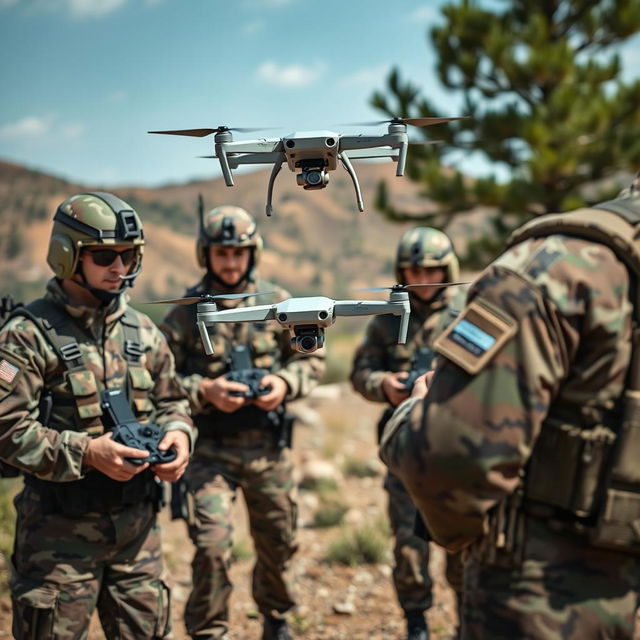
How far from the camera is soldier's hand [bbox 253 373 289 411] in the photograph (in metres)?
4.71

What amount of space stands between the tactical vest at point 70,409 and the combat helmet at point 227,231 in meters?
1.44

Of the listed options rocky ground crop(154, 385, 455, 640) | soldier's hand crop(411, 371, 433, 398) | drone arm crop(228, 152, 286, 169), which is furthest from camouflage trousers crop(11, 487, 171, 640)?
drone arm crop(228, 152, 286, 169)

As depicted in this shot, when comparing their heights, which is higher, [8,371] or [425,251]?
[425,251]

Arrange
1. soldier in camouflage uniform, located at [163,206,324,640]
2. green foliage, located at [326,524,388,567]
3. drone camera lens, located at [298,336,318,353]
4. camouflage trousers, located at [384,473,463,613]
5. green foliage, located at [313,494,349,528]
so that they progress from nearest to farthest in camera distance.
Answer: drone camera lens, located at [298,336,318,353] < soldier in camouflage uniform, located at [163,206,324,640] < camouflage trousers, located at [384,473,463,613] < green foliage, located at [326,524,388,567] < green foliage, located at [313,494,349,528]

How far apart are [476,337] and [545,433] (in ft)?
1.20

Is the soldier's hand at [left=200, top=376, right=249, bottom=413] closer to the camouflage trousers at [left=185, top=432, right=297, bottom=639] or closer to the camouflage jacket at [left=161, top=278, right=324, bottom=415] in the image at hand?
the camouflage jacket at [left=161, top=278, right=324, bottom=415]

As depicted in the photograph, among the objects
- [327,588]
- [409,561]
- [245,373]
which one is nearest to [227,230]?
[245,373]

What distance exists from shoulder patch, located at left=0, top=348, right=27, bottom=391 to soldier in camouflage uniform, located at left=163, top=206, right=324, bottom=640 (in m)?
1.48

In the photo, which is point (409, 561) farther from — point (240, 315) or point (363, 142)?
point (363, 142)

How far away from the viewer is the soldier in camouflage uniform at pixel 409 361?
486 cm

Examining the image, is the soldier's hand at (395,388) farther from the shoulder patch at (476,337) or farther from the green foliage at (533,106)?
the green foliage at (533,106)

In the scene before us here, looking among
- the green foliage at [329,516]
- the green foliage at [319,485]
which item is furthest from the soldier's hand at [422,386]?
the green foliage at [319,485]

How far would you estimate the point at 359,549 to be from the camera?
6.62 meters

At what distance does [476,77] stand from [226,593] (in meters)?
10.3
